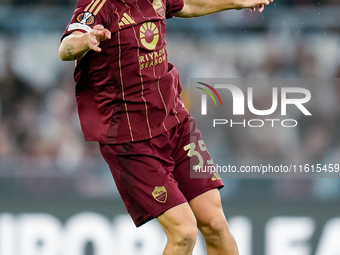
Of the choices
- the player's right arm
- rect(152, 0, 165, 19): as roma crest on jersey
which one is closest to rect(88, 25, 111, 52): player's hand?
the player's right arm

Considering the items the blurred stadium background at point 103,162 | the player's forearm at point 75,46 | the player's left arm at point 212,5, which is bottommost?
the blurred stadium background at point 103,162

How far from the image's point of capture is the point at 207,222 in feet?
11.3

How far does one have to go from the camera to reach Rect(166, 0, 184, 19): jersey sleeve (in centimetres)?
365

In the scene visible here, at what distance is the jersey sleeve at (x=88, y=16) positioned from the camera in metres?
3.11

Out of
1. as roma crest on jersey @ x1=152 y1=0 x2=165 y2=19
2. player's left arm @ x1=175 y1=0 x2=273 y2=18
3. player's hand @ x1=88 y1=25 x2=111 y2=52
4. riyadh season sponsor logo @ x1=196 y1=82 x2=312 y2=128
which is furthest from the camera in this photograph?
riyadh season sponsor logo @ x1=196 y1=82 x2=312 y2=128

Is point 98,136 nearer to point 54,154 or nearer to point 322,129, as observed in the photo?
point 54,154

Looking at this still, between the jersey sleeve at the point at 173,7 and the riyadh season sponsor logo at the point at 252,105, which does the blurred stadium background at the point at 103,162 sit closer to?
the riyadh season sponsor logo at the point at 252,105

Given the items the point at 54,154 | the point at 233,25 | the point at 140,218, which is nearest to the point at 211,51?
the point at 233,25

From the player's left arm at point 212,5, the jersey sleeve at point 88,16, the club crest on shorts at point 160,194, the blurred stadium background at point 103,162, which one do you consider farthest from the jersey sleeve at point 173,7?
the blurred stadium background at point 103,162

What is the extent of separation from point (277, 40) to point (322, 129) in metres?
0.77

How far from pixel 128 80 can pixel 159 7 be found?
1.35 ft

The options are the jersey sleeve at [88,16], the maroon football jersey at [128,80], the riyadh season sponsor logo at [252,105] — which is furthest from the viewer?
the riyadh season sponsor logo at [252,105]

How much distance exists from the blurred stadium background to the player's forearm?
6.73 feet

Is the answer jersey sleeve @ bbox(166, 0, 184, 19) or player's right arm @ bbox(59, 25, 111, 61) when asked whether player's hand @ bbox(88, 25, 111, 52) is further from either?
jersey sleeve @ bbox(166, 0, 184, 19)
